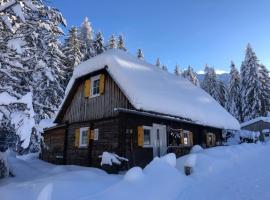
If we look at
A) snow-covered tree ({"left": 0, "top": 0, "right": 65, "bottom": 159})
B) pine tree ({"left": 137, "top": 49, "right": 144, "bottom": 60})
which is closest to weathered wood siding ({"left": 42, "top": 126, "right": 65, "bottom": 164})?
snow-covered tree ({"left": 0, "top": 0, "right": 65, "bottom": 159})

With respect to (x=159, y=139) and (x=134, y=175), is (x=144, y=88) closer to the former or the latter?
(x=159, y=139)

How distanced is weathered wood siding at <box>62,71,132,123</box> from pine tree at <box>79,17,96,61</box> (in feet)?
86.7

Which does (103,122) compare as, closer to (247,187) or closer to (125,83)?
(125,83)

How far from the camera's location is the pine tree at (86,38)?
45094 mm

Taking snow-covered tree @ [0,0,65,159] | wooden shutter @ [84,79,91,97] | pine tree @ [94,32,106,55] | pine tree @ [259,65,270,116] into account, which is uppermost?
pine tree @ [94,32,106,55]

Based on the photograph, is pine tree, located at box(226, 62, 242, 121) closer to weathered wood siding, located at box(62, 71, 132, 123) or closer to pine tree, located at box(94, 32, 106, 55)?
pine tree, located at box(94, 32, 106, 55)

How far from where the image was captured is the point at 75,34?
3994cm

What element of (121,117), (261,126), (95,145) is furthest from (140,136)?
(261,126)

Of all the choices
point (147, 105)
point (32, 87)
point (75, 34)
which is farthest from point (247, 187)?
point (75, 34)

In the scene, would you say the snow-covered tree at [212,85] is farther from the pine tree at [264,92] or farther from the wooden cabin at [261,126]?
the wooden cabin at [261,126]

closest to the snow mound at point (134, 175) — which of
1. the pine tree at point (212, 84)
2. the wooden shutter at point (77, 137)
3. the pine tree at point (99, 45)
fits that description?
the wooden shutter at point (77, 137)

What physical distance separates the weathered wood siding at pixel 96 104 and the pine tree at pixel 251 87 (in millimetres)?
34503

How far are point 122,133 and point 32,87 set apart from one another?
296 inches

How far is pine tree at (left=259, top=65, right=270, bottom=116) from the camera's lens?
1745 inches
